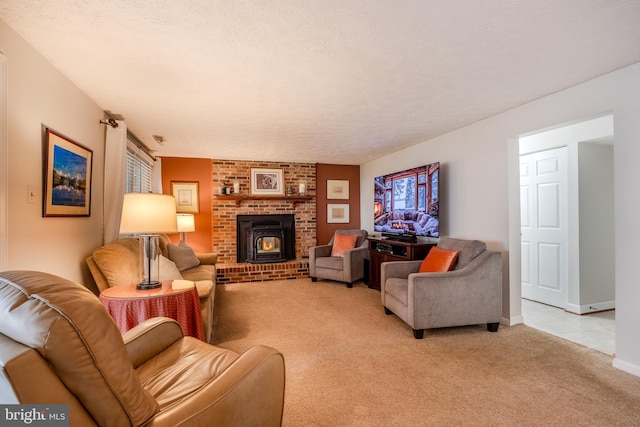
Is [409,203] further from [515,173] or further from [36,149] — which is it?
[36,149]

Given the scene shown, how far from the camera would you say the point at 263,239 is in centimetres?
582

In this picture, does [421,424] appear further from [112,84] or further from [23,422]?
[112,84]

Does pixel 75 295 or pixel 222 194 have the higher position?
pixel 222 194

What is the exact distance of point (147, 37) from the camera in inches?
71.8

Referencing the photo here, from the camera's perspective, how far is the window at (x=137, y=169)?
4.04 m

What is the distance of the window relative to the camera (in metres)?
4.04

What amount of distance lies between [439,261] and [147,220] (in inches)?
108

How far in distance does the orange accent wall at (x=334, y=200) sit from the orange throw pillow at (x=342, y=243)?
0.82 meters

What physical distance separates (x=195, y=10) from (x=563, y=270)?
14.7 ft

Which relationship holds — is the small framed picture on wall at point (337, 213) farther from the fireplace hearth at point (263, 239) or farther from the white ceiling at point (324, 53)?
the white ceiling at point (324, 53)

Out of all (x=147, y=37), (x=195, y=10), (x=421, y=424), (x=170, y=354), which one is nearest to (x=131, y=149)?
(x=147, y=37)

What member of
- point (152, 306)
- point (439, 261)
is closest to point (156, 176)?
point (152, 306)

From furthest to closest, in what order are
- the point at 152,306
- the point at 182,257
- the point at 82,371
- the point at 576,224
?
the point at 182,257 → the point at 576,224 → the point at 152,306 → the point at 82,371

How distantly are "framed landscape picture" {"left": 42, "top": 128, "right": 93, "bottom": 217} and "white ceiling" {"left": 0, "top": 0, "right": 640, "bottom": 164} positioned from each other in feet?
1.74
